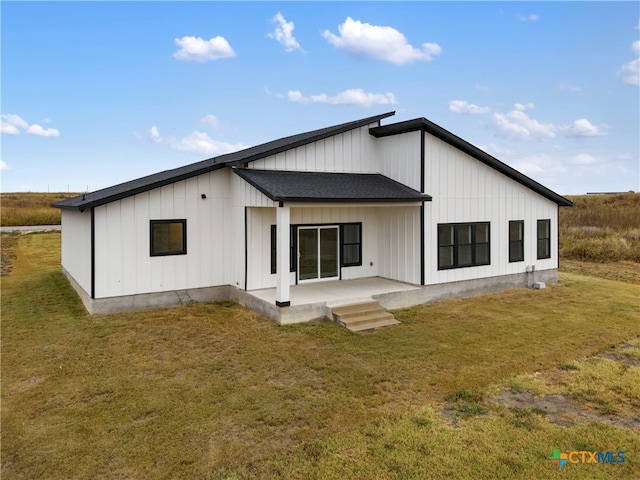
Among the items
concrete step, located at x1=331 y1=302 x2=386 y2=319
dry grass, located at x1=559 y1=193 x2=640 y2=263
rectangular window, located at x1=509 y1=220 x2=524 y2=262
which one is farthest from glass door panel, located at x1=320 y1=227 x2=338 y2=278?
dry grass, located at x1=559 y1=193 x2=640 y2=263

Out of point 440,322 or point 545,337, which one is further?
point 440,322

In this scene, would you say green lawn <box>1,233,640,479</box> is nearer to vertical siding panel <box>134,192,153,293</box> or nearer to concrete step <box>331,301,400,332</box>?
concrete step <box>331,301,400,332</box>

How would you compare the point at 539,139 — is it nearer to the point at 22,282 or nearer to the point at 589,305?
the point at 589,305

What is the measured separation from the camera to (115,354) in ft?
26.2

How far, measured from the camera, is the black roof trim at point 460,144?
39.2 ft

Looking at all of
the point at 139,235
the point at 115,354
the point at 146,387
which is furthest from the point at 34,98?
the point at 146,387

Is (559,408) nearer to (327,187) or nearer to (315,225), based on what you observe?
(327,187)

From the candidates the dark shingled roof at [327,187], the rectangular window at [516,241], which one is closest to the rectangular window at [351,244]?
the dark shingled roof at [327,187]

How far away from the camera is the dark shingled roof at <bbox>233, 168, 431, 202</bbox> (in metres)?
10.0

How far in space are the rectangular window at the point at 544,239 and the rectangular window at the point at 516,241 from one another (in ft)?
3.28

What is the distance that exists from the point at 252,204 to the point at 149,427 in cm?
651

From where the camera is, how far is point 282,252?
9766mm

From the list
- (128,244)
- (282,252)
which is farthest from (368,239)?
(128,244)

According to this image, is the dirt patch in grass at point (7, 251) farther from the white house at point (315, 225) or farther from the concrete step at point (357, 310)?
the concrete step at point (357, 310)
